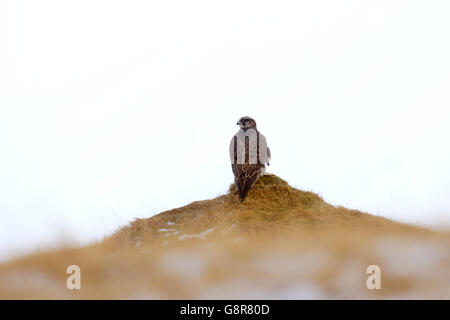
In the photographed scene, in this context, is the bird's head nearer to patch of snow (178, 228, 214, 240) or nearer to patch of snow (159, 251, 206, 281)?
patch of snow (178, 228, 214, 240)

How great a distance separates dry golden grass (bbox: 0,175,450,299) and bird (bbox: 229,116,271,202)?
218 centimetres

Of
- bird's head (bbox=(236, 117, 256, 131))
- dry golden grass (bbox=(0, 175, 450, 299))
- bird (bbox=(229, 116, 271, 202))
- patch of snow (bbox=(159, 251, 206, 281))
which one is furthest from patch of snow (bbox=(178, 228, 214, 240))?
bird's head (bbox=(236, 117, 256, 131))

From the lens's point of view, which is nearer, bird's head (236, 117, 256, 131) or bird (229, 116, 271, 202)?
bird (229, 116, 271, 202)

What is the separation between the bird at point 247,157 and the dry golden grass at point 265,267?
85.8 inches

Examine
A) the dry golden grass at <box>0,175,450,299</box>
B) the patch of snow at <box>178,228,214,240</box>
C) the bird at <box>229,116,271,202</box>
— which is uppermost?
the bird at <box>229,116,271,202</box>

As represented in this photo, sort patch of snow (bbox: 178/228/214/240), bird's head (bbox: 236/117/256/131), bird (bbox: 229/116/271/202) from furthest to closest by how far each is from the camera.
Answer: bird's head (bbox: 236/117/256/131) → bird (bbox: 229/116/271/202) → patch of snow (bbox: 178/228/214/240)

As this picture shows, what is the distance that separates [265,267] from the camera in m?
8.58

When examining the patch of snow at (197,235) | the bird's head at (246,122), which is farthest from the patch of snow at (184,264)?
the bird's head at (246,122)

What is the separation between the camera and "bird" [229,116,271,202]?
14086 millimetres

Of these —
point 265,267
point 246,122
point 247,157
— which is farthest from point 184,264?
point 246,122

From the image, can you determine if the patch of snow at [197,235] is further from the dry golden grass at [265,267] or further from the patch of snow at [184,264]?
the patch of snow at [184,264]

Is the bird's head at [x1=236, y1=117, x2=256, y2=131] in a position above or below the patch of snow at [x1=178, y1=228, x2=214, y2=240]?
above
